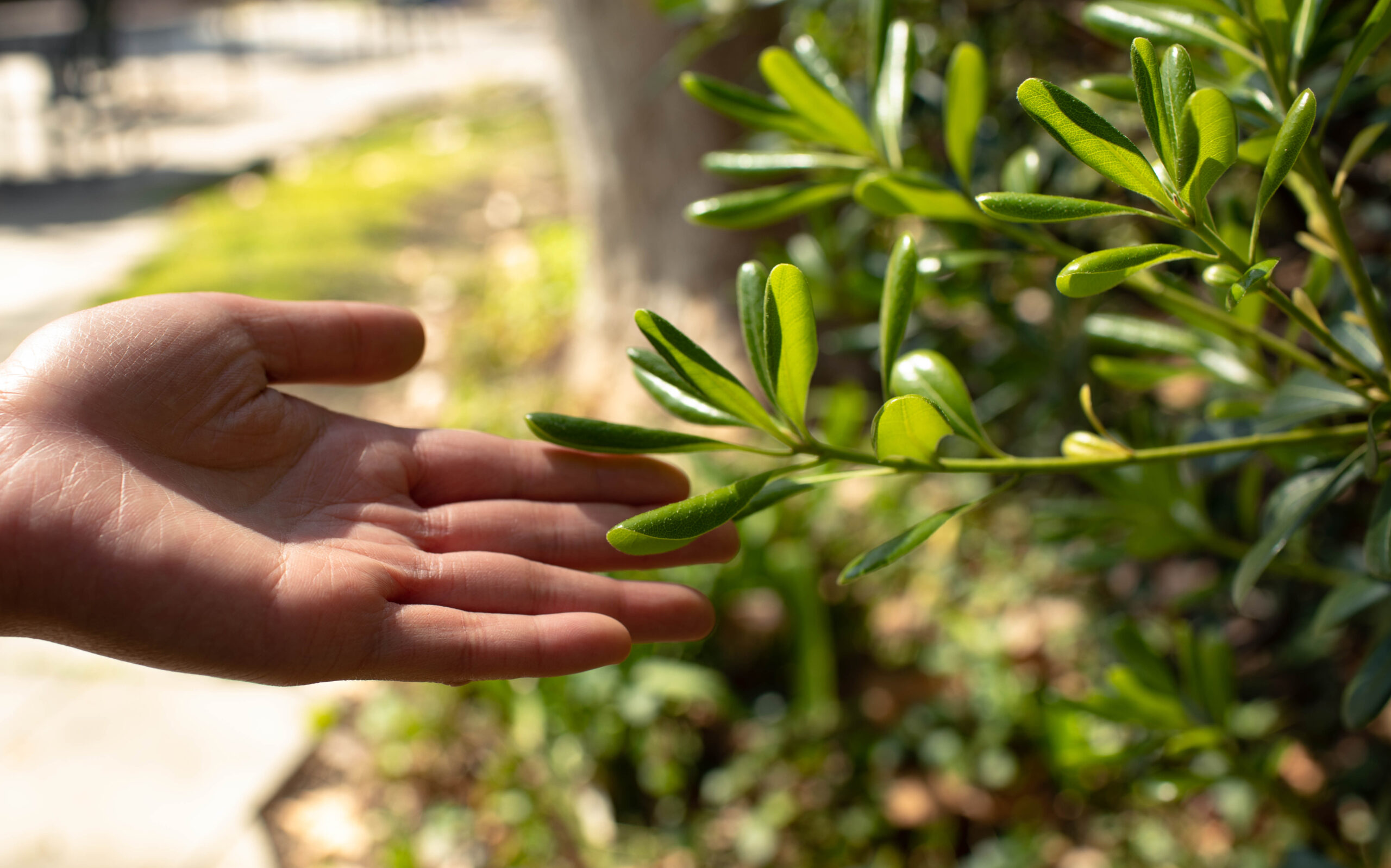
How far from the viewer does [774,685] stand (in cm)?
230

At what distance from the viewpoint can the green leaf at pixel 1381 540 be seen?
2.49ft

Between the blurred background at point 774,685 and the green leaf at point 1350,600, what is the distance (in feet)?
0.95

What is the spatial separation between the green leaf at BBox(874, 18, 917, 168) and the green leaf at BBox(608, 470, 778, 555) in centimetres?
41

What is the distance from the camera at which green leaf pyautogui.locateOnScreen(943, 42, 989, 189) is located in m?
1.00

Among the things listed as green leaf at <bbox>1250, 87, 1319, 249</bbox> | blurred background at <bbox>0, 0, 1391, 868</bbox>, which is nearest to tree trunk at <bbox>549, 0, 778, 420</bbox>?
blurred background at <bbox>0, 0, 1391, 868</bbox>

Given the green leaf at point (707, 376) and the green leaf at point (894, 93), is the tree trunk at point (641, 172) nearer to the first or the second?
the green leaf at point (894, 93)

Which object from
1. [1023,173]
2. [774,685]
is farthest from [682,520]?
[774,685]

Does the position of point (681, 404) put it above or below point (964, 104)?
below

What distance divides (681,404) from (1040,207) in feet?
1.11

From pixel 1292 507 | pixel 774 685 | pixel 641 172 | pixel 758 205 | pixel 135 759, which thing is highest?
pixel 758 205

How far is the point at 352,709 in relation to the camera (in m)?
2.51

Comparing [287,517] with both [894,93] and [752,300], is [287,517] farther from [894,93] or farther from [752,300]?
[894,93]

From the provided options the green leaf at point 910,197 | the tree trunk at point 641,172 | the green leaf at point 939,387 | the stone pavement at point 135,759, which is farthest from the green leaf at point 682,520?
the tree trunk at point 641,172

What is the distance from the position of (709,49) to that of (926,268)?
2.24 m
